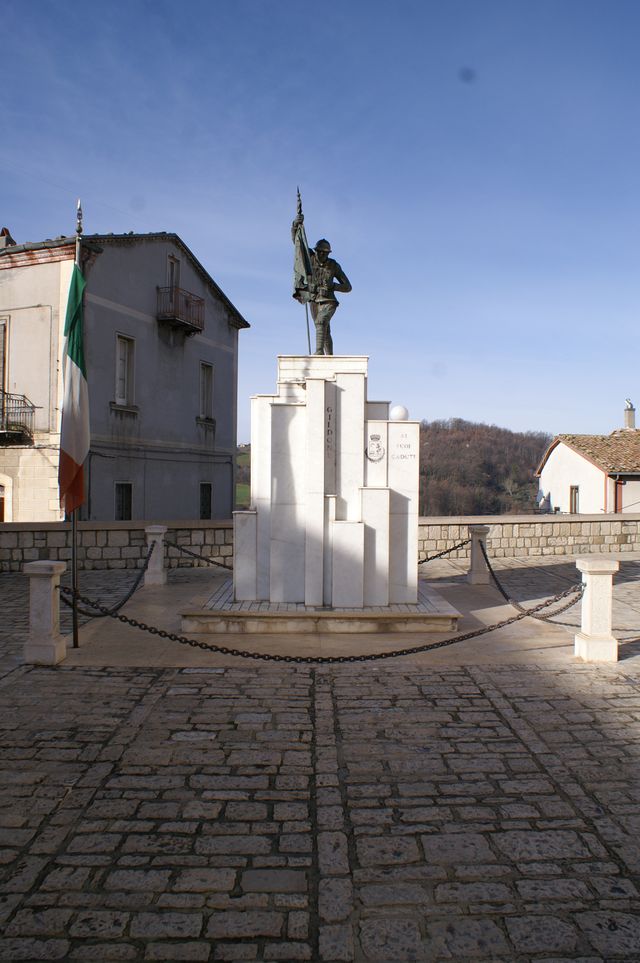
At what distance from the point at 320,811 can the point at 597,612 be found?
412 cm

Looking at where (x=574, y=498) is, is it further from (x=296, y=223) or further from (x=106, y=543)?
(x=296, y=223)

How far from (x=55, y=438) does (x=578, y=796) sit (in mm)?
16572

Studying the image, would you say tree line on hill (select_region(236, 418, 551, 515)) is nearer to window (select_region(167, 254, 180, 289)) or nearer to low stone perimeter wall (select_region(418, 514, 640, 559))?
window (select_region(167, 254, 180, 289))

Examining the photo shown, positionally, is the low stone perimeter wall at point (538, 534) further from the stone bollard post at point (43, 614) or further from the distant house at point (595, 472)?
the stone bollard post at point (43, 614)

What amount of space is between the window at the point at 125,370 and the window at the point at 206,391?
13.7 ft

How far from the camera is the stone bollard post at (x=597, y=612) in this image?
657 centimetres

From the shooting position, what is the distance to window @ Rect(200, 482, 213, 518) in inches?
953

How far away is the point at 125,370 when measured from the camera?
20.6m

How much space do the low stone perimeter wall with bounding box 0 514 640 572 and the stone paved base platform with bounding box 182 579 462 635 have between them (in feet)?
17.2

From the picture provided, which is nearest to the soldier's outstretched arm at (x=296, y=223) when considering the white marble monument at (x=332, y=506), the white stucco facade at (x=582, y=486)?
the white marble monument at (x=332, y=506)

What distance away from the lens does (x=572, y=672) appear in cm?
631

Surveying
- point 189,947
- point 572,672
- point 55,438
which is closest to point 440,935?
point 189,947

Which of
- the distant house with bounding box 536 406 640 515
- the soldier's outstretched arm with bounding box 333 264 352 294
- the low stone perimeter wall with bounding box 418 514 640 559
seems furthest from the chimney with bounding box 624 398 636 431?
the soldier's outstretched arm with bounding box 333 264 352 294

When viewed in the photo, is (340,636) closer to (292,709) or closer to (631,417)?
(292,709)
